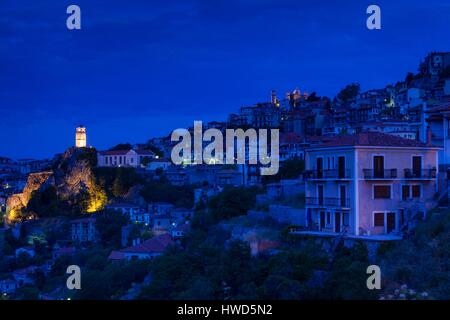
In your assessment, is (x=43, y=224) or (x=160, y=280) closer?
(x=160, y=280)

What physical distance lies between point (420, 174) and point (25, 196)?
52.2 m

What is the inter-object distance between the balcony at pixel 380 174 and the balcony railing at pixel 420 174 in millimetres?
456

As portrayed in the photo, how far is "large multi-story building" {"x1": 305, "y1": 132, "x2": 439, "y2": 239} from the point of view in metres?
Answer: 18.7

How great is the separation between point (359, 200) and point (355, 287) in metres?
6.63

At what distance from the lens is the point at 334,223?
19.4m

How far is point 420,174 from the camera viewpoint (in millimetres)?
19531

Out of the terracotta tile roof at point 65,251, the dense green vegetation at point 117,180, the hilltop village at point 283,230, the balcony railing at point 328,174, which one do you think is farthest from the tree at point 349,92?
the balcony railing at point 328,174

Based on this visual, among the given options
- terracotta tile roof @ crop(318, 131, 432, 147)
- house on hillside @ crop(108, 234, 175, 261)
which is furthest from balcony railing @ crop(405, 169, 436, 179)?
house on hillside @ crop(108, 234, 175, 261)

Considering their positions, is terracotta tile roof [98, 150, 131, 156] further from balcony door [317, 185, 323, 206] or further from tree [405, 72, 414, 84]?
balcony door [317, 185, 323, 206]

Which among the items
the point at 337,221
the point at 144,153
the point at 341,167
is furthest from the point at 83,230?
the point at 341,167

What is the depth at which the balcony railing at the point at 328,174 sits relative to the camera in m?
19.2

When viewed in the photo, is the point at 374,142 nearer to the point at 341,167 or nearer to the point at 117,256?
the point at 341,167
